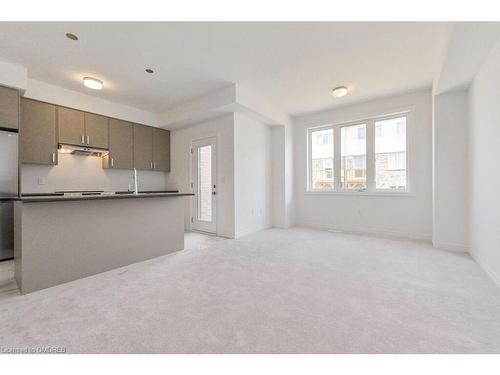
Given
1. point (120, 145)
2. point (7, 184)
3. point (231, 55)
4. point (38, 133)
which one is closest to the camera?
point (231, 55)

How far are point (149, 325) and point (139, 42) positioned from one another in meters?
3.06

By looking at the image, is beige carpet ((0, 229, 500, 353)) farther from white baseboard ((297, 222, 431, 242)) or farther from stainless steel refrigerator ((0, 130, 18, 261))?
stainless steel refrigerator ((0, 130, 18, 261))

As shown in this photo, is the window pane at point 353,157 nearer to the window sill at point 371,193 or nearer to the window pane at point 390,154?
the window sill at point 371,193

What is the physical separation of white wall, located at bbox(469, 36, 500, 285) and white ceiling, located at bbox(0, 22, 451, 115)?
24.4 inches

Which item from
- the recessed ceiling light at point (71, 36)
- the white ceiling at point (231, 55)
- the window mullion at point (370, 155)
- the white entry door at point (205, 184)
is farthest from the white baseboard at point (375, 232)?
the recessed ceiling light at point (71, 36)

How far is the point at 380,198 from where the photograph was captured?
4504 millimetres

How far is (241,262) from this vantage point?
2.91 metres

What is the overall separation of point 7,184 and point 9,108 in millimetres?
1108

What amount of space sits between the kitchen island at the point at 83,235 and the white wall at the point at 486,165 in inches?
158

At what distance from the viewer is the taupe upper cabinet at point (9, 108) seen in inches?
119

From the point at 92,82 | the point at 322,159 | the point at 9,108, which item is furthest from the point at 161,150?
the point at 322,159

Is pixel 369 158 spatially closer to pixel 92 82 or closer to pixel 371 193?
pixel 371 193

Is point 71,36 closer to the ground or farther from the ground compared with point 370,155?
farther from the ground

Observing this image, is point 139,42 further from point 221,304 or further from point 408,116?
point 408,116
